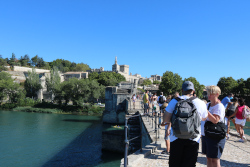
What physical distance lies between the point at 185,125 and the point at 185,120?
0.25 ft

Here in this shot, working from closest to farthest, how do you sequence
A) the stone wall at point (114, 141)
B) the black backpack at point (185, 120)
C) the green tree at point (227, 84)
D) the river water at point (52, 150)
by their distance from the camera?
the black backpack at point (185, 120)
the river water at point (52, 150)
the stone wall at point (114, 141)
the green tree at point (227, 84)

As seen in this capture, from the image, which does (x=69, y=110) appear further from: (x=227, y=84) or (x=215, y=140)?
(x=227, y=84)

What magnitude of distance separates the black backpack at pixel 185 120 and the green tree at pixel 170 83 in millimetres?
50071

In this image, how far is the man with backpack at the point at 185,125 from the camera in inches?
109

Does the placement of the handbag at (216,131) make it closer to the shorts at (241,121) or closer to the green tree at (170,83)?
the shorts at (241,121)

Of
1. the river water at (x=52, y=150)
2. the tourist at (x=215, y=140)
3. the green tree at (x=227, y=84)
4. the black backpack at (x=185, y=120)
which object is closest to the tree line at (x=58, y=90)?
the river water at (x=52, y=150)

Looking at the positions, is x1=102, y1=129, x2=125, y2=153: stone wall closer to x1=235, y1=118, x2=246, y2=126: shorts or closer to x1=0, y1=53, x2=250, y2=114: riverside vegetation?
x1=235, y1=118, x2=246, y2=126: shorts

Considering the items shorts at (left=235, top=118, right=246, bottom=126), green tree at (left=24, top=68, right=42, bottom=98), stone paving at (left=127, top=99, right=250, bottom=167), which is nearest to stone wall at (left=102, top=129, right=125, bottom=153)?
stone paving at (left=127, top=99, right=250, bottom=167)

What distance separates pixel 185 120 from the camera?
2.75 m

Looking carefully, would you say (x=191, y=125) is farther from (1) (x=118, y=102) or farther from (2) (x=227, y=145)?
(1) (x=118, y=102)

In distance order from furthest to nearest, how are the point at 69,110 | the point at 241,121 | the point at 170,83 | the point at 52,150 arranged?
the point at 170,83, the point at 69,110, the point at 52,150, the point at 241,121

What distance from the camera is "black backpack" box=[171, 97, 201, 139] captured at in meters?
2.76

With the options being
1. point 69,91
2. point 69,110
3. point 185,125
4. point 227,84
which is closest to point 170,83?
point 227,84

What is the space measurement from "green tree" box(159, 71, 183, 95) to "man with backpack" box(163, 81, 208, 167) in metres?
49.9
